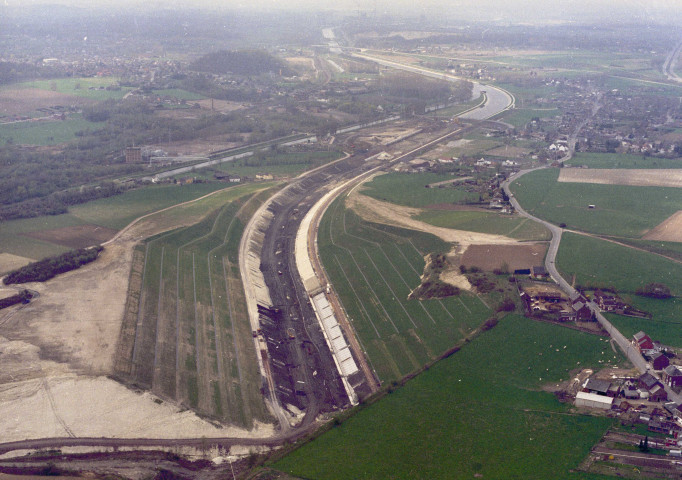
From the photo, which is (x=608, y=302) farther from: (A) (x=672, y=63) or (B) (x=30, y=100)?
(A) (x=672, y=63)

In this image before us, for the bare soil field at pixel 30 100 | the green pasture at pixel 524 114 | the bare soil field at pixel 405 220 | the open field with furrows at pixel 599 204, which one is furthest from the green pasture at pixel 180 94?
the open field with furrows at pixel 599 204

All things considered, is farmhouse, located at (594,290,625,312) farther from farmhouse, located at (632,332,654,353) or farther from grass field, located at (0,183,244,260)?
grass field, located at (0,183,244,260)

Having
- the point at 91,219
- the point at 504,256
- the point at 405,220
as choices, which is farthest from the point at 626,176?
the point at 91,219

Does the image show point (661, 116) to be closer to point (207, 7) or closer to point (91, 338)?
point (91, 338)

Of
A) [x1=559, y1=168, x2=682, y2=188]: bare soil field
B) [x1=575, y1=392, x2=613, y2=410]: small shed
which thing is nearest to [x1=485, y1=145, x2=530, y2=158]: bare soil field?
[x1=559, y1=168, x2=682, y2=188]: bare soil field

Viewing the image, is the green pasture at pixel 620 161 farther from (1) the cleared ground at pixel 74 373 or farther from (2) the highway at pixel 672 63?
(2) the highway at pixel 672 63

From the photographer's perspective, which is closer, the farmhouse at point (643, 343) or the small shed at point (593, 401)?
the small shed at point (593, 401)

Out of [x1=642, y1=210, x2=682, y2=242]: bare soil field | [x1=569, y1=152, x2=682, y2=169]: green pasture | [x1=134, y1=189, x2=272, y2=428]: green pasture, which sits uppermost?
[x1=569, y1=152, x2=682, y2=169]: green pasture
